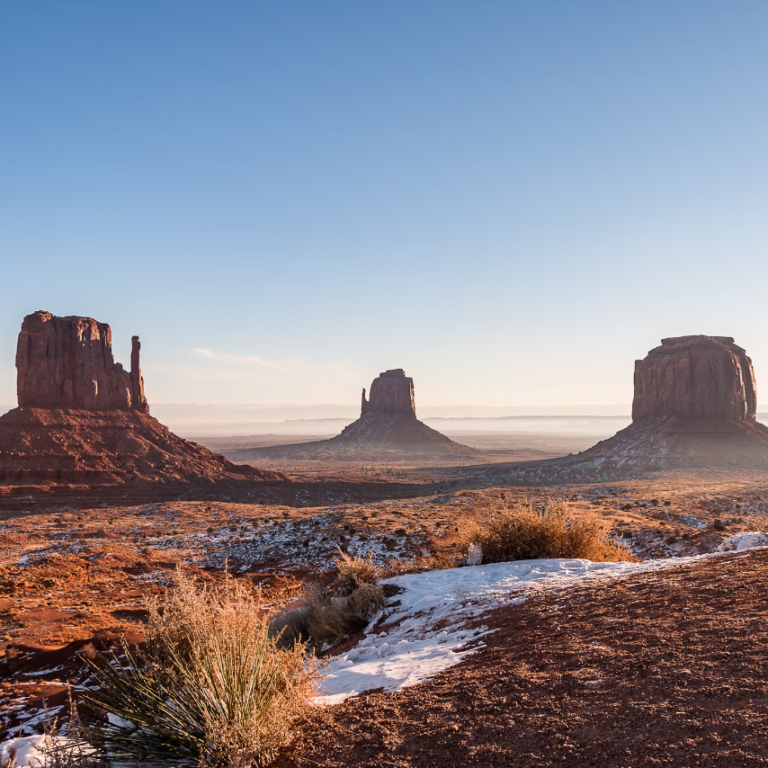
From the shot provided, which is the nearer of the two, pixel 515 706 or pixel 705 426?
pixel 515 706

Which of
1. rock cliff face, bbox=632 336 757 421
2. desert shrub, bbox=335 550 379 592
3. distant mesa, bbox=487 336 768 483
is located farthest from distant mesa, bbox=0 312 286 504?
rock cliff face, bbox=632 336 757 421

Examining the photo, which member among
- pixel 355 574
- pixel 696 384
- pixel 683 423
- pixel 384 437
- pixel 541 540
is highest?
pixel 696 384

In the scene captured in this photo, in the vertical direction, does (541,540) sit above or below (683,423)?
above

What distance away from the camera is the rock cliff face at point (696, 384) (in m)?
74.6

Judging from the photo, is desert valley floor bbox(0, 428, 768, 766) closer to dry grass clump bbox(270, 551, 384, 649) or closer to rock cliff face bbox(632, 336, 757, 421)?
dry grass clump bbox(270, 551, 384, 649)

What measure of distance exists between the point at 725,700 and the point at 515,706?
1.37 m

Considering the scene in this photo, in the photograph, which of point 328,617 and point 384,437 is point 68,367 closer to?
point 328,617

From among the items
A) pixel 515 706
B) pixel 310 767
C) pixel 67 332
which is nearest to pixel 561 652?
pixel 515 706

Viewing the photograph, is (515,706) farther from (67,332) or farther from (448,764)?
(67,332)

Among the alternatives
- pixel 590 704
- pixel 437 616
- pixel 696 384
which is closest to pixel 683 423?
pixel 696 384

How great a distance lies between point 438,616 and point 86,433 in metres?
57.8

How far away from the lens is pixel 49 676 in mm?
7980

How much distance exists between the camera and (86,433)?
182ft

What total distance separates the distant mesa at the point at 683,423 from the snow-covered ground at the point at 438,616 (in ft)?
171
